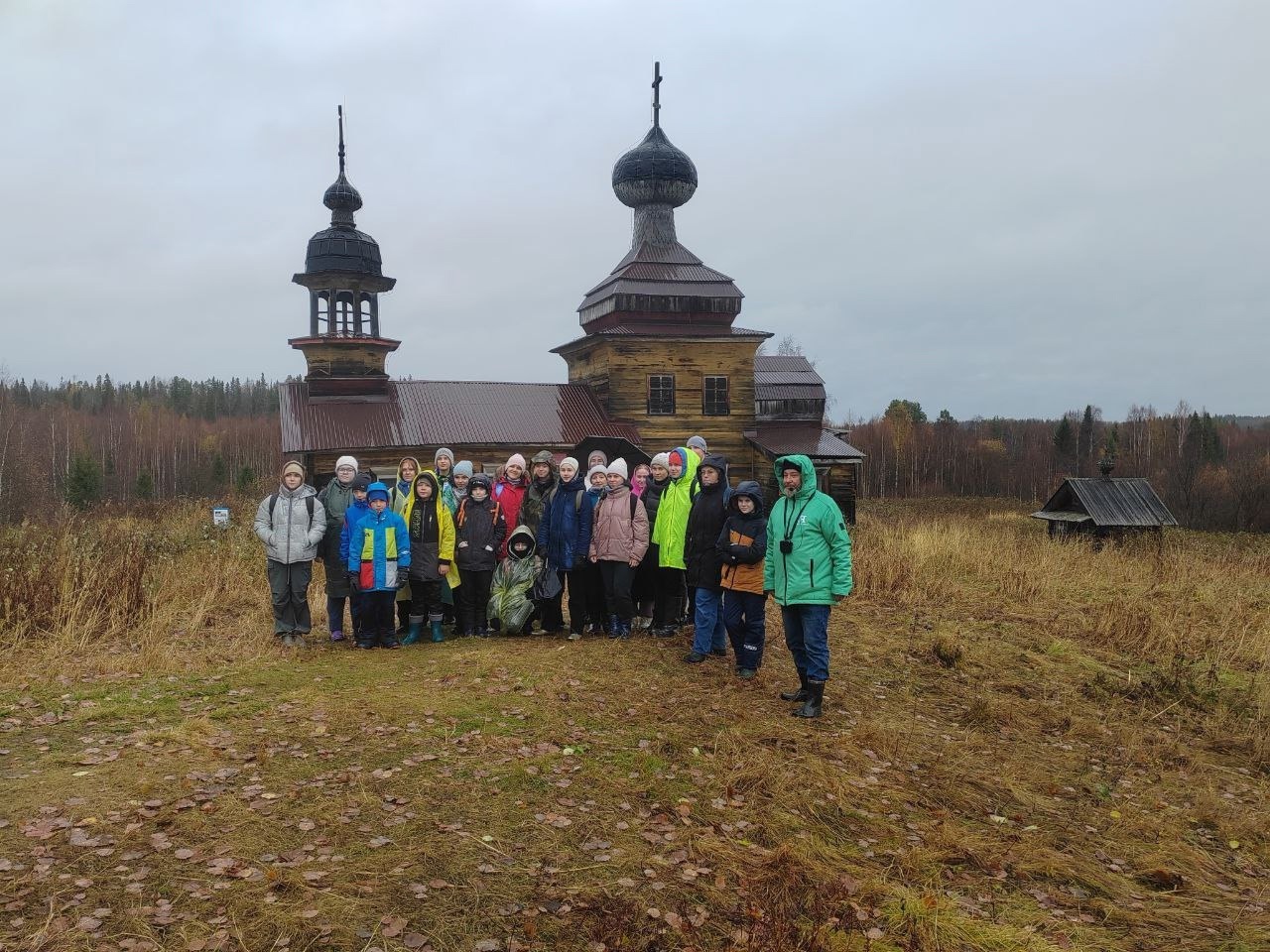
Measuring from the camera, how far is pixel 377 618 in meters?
8.55

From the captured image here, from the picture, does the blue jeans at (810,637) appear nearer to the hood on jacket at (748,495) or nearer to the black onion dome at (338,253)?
the hood on jacket at (748,495)

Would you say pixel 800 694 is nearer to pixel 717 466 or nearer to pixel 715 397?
pixel 717 466

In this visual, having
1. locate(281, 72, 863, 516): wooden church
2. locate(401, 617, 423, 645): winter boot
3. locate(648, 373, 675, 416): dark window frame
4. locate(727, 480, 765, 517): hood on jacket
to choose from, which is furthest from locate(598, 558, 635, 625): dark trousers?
locate(648, 373, 675, 416): dark window frame

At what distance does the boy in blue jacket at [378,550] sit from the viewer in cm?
826

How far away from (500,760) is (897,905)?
264cm

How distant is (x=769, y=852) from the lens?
4.55 m

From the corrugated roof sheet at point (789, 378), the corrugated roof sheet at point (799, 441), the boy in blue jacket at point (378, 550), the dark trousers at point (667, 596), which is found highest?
the corrugated roof sheet at point (789, 378)

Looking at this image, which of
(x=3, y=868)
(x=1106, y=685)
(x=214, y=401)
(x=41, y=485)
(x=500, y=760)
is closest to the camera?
(x=3, y=868)

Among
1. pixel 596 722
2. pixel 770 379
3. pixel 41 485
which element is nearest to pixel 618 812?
pixel 596 722

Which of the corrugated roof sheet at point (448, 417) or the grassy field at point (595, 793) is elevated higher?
the corrugated roof sheet at point (448, 417)

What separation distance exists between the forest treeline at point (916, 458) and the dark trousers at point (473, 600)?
31456 mm

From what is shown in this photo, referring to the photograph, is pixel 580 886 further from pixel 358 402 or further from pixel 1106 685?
pixel 358 402

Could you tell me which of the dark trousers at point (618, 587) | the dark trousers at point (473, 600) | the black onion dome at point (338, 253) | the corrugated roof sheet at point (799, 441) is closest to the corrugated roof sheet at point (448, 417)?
the black onion dome at point (338, 253)

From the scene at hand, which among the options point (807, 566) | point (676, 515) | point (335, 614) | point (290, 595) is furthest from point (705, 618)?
point (290, 595)
